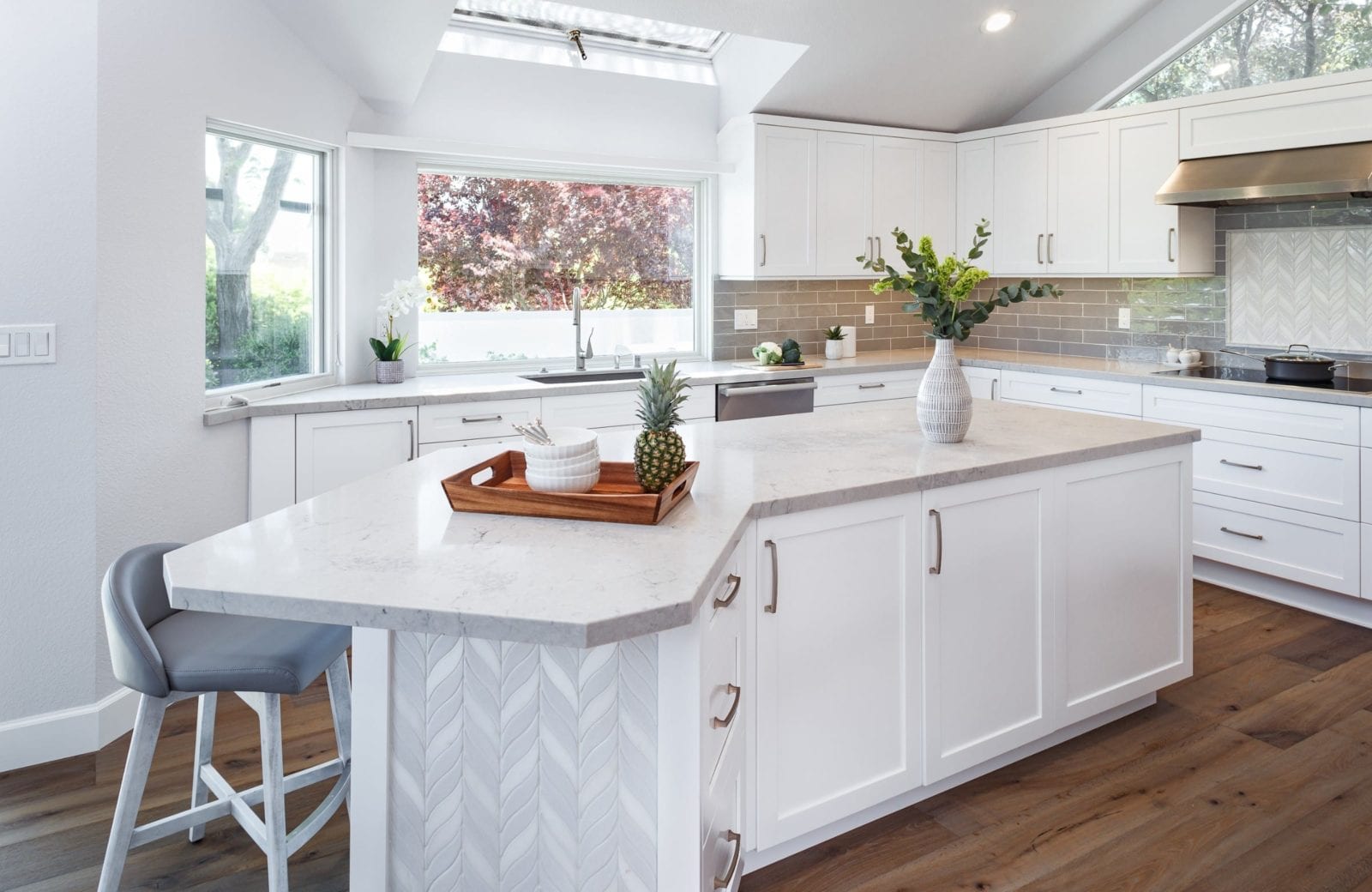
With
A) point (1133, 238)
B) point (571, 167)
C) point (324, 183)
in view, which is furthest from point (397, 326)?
point (1133, 238)

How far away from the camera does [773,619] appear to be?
2.09 metres

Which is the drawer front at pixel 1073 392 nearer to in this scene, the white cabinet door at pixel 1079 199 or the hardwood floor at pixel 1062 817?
the white cabinet door at pixel 1079 199

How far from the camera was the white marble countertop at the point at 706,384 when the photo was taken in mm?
3641

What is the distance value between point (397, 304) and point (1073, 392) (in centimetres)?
326

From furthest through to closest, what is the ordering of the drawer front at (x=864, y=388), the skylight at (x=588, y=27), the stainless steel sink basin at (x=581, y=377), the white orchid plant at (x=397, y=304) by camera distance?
1. the drawer front at (x=864, y=388)
2. the stainless steel sink basin at (x=581, y=377)
3. the skylight at (x=588, y=27)
4. the white orchid plant at (x=397, y=304)

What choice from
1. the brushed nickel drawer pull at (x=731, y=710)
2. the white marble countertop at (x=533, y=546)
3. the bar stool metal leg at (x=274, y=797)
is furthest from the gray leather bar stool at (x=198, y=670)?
the brushed nickel drawer pull at (x=731, y=710)

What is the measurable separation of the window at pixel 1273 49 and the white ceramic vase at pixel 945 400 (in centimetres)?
288

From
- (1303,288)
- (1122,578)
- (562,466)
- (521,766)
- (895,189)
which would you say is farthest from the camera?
(895,189)

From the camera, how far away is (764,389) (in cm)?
470

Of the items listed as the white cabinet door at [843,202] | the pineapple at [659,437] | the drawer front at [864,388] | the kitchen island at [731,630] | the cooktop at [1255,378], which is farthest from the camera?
the white cabinet door at [843,202]

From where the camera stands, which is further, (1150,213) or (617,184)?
(617,184)

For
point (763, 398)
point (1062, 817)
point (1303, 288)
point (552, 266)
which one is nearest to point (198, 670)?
point (1062, 817)

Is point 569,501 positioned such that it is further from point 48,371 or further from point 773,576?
point 48,371

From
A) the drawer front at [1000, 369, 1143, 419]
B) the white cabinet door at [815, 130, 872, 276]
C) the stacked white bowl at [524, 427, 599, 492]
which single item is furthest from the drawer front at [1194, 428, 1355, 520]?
the stacked white bowl at [524, 427, 599, 492]
